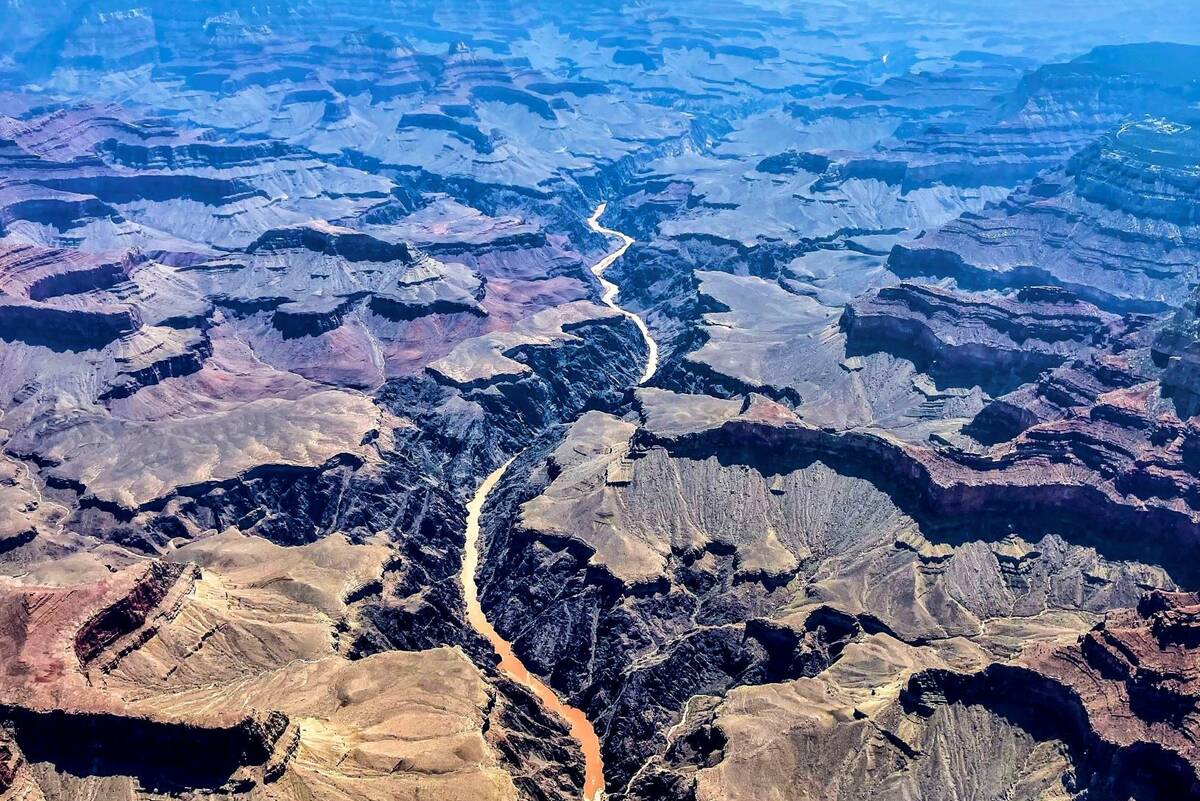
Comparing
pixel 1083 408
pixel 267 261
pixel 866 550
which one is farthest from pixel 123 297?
pixel 1083 408

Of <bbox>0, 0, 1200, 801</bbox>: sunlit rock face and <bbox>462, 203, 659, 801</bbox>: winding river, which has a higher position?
<bbox>0, 0, 1200, 801</bbox>: sunlit rock face

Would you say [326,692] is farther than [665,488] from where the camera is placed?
No

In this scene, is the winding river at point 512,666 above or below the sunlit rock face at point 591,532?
below

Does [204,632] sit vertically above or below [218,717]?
below

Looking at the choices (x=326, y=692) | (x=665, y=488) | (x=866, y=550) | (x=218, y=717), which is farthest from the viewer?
(x=665, y=488)

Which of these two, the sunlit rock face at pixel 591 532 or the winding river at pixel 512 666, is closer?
the sunlit rock face at pixel 591 532

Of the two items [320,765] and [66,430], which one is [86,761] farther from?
[66,430]

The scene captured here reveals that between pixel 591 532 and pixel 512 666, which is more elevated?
pixel 591 532

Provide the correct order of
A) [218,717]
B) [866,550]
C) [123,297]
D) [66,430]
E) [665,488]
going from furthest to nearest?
[123,297] < [66,430] < [665,488] < [866,550] < [218,717]

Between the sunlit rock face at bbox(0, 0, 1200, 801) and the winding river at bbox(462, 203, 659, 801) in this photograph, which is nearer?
the sunlit rock face at bbox(0, 0, 1200, 801)

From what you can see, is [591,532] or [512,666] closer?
[512,666]


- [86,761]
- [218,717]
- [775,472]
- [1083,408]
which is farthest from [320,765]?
[1083,408]
